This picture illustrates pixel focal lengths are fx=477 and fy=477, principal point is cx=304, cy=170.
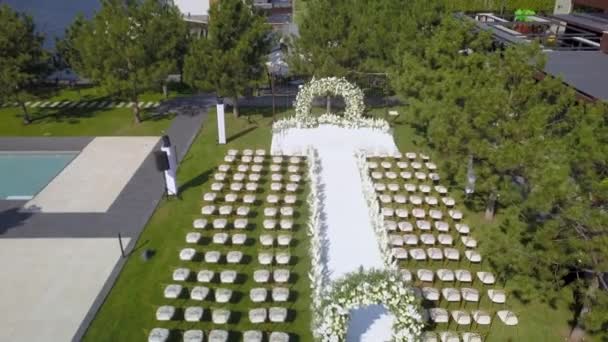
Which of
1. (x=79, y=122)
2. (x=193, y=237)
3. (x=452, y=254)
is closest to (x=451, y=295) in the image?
(x=452, y=254)

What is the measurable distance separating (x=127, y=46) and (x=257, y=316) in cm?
1868

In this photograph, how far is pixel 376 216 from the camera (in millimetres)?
17078

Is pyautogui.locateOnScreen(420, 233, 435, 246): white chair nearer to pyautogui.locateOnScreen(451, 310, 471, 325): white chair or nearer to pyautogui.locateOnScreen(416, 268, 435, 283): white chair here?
pyautogui.locateOnScreen(416, 268, 435, 283): white chair

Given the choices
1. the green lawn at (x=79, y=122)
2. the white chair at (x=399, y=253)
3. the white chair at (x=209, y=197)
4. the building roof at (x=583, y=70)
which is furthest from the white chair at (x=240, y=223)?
the building roof at (x=583, y=70)

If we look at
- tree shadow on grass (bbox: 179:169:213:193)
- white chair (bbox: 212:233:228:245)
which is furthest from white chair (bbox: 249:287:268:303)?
tree shadow on grass (bbox: 179:169:213:193)

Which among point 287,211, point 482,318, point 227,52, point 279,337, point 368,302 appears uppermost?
point 227,52

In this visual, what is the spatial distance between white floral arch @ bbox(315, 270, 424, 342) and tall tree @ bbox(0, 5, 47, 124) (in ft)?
76.6

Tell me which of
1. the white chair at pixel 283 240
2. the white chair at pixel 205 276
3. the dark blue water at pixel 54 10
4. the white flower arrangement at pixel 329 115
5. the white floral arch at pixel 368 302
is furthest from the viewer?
the dark blue water at pixel 54 10

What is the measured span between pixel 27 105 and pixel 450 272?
97.7ft

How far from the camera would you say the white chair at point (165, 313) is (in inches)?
543

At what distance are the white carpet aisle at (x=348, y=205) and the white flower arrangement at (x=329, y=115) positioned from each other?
1.36 ft

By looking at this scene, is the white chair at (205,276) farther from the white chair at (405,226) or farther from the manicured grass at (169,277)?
the white chair at (405,226)

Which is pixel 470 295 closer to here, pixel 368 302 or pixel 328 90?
pixel 368 302

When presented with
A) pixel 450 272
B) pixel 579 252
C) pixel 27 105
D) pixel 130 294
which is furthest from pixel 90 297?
pixel 27 105
